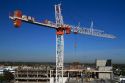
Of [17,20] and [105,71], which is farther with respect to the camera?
[105,71]

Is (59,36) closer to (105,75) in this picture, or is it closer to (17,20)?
(17,20)

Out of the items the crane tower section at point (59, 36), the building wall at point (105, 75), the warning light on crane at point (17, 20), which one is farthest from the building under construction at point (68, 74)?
the warning light on crane at point (17, 20)

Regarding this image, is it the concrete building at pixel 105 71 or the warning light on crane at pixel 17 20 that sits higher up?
the warning light on crane at pixel 17 20

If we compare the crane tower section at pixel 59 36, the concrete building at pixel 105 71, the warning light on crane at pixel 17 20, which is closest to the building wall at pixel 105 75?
the concrete building at pixel 105 71

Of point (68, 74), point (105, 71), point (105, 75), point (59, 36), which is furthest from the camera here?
point (68, 74)

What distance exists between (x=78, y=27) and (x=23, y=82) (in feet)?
151

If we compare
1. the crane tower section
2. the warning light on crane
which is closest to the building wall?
the crane tower section

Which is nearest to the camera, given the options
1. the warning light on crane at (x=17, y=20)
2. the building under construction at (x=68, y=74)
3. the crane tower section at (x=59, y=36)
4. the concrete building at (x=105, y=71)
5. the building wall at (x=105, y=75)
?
the warning light on crane at (x=17, y=20)

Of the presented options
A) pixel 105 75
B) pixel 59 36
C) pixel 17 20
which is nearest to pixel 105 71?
pixel 105 75

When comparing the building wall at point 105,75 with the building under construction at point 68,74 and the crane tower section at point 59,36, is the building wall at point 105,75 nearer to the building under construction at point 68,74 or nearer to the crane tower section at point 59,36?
the building under construction at point 68,74

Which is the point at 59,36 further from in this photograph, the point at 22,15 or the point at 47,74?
the point at 47,74

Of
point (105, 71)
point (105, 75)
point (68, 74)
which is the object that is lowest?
point (105, 75)

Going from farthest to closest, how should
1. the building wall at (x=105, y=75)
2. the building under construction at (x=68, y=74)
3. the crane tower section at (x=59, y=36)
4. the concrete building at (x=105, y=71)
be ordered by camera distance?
the building under construction at (x=68, y=74), the building wall at (x=105, y=75), the concrete building at (x=105, y=71), the crane tower section at (x=59, y=36)

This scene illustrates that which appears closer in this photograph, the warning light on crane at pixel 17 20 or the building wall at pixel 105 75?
the warning light on crane at pixel 17 20
